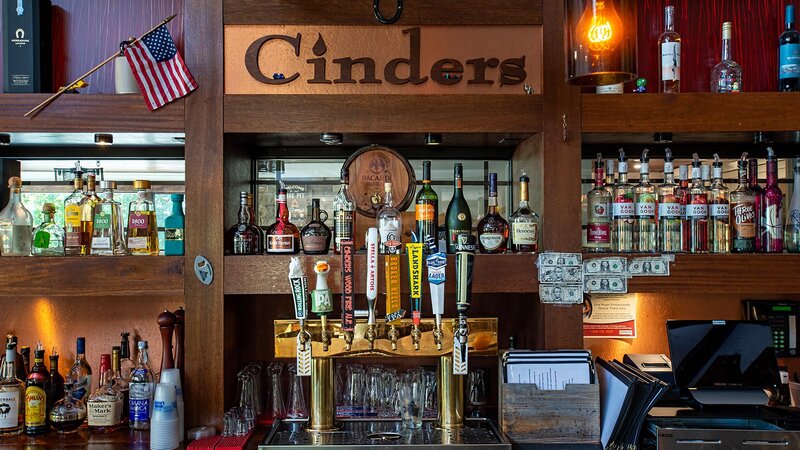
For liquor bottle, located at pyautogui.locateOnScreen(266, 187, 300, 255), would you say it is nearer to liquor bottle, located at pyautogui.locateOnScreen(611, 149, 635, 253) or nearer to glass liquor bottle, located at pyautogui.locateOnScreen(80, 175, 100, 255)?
glass liquor bottle, located at pyautogui.locateOnScreen(80, 175, 100, 255)

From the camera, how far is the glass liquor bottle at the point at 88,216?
2.86 metres

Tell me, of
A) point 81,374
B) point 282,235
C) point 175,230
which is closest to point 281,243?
point 282,235

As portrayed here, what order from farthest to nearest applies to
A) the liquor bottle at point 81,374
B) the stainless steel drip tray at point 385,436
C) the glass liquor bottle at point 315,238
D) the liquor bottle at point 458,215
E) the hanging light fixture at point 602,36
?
1. the liquor bottle at point 458,215
2. the liquor bottle at point 81,374
3. the glass liquor bottle at point 315,238
4. the stainless steel drip tray at point 385,436
5. the hanging light fixture at point 602,36

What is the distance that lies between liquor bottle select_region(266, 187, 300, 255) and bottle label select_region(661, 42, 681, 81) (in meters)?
1.63

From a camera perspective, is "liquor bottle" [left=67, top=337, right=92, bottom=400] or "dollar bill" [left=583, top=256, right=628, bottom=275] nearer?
"dollar bill" [left=583, top=256, right=628, bottom=275]

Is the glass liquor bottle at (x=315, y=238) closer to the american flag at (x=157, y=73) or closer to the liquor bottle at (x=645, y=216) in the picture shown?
the american flag at (x=157, y=73)

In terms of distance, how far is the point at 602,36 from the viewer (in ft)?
6.40

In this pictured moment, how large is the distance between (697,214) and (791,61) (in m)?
0.73

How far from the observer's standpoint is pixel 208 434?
2629 mm

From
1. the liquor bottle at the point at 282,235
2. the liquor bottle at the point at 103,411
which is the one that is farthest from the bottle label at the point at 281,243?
the liquor bottle at the point at 103,411

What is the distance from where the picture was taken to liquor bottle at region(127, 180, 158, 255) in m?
2.84

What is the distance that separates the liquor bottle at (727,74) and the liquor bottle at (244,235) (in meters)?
2.01

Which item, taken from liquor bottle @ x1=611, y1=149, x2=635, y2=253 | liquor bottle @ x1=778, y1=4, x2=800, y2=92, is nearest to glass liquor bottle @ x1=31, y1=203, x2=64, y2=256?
liquor bottle @ x1=611, y1=149, x2=635, y2=253

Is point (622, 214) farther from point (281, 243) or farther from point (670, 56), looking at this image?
point (281, 243)
